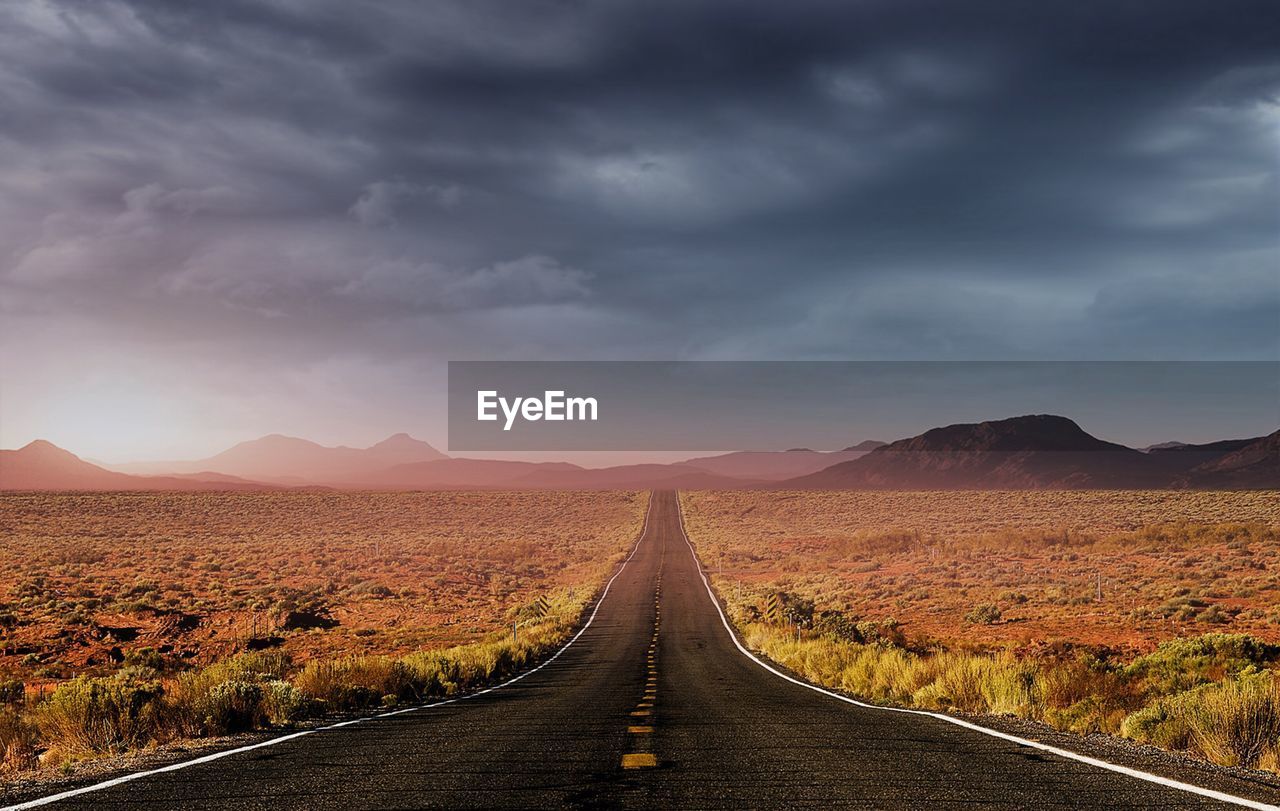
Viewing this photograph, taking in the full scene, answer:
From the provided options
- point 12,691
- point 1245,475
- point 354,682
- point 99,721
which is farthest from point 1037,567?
point 1245,475

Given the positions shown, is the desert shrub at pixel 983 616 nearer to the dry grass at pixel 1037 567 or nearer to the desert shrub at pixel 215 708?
the dry grass at pixel 1037 567

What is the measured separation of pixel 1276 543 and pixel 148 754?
71503mm

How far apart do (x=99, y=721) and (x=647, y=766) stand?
25.4 feet

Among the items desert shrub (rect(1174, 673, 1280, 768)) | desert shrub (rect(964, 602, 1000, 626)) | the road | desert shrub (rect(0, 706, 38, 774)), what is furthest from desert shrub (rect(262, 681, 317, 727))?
desert shrub (rect(964, 602, 1000, 626))

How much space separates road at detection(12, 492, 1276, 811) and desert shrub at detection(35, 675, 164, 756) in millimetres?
2448

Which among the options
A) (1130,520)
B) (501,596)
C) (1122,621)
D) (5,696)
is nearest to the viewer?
(5,696)

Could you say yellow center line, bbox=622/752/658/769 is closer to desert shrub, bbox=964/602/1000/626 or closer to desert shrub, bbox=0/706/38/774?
desert shrub, bbox=0/706/38/774

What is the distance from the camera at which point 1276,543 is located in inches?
2291

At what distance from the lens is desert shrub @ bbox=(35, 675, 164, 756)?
9.98 m

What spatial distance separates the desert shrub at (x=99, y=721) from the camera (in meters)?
9.98

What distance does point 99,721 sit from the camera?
1042cm

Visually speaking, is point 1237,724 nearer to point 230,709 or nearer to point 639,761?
point 639,761

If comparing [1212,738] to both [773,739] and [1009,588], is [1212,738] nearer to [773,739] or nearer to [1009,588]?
[773,739]

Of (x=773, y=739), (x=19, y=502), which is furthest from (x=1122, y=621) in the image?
(x=19, y=502)
